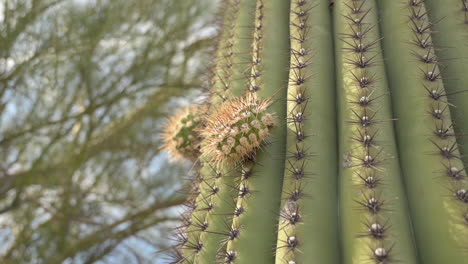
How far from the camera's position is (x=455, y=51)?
82.8 inches

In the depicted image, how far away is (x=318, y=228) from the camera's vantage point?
1.73 metres

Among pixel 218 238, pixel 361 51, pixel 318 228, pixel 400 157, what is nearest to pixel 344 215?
pixel 318 228

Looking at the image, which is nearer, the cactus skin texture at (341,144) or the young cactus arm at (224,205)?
the cactus skin texture at (341,144)

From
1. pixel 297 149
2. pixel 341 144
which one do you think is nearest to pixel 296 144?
pixel 297 149

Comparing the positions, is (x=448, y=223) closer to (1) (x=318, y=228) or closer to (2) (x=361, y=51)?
(1) (x=318, y=228)

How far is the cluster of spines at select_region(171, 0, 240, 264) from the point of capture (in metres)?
2.07

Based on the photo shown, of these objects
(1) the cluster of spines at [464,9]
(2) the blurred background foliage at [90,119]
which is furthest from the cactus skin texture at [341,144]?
(2) the blurred background foliage at [90,119]

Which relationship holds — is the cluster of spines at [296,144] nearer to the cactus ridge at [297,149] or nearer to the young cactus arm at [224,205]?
the cactus ridge at [297,149]

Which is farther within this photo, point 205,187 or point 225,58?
point 225,58

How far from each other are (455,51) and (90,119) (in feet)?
11.7

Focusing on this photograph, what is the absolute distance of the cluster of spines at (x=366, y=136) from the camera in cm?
162

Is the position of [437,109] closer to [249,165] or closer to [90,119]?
[249,165]

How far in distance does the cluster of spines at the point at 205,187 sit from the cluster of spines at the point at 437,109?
71 centimetres

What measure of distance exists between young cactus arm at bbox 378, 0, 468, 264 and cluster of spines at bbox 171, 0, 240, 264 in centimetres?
63
